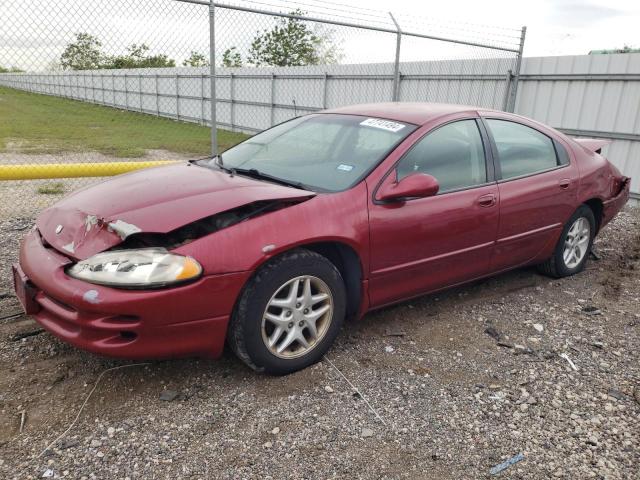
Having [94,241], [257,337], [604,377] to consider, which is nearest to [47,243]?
[94,241]

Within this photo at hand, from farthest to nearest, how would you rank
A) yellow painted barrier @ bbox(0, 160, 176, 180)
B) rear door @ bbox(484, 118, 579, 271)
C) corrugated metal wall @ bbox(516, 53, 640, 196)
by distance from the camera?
corrugated metal wall @ bbox(516, 53, 640, 196), yellow painted barrier @ bbox(0, 160, 176, 180), rear door @ bbox(484, 118, 579, 271)

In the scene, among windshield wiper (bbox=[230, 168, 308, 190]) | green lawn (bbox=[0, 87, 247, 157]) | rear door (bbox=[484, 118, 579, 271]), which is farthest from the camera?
green lawn (bbox=[0, 87, 247, 157])

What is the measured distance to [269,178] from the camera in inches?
133

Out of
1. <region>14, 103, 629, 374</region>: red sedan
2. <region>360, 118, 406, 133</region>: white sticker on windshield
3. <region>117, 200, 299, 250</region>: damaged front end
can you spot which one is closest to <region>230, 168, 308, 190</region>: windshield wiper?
<region>14, 103, 629, 374</region>: red sedan

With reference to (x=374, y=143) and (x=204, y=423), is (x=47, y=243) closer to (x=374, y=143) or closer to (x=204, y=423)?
(x=204, y=423)

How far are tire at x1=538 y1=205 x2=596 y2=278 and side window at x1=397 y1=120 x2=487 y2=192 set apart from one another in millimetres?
1301

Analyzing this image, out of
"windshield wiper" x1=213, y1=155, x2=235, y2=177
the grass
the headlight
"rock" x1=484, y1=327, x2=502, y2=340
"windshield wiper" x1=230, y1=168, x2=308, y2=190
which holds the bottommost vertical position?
the grass

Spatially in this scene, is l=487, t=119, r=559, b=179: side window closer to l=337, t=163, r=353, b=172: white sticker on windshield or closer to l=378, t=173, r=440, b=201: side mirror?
l=378, t=173, r=440, b=201: side mirror

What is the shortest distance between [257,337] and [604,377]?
6.99ft

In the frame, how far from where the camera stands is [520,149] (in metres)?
4.13

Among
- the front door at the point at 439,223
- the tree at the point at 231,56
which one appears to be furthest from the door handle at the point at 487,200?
the tree at the point at 231,56

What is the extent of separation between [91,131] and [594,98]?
52.3ft

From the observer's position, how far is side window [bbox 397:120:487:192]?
3.44 metres

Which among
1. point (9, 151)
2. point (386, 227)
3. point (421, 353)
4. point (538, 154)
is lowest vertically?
point (9, 151)
